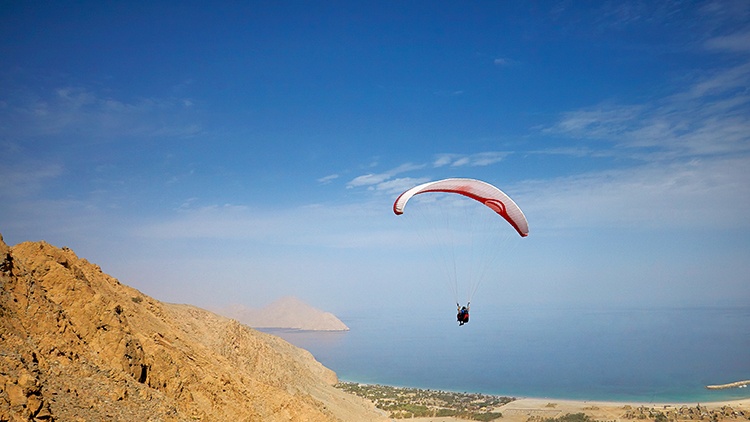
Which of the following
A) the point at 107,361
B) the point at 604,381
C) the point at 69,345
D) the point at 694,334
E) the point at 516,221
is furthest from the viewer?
the point at 694,334

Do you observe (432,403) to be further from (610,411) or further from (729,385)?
(729,385)

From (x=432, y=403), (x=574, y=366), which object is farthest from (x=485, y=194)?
(x=574, y=366)

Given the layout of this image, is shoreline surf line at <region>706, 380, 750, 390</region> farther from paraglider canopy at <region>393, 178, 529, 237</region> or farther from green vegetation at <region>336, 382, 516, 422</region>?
paraglider canopy at <region>393, 178, 529, 237</region>

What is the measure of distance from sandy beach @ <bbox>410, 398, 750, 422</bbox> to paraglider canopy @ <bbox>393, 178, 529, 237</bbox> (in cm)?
3321

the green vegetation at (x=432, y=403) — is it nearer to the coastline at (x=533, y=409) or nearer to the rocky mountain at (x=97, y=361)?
the coastline at (x=533, y=409)

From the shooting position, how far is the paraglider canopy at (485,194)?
63.7 feet

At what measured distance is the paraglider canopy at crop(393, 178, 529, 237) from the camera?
63.7 feet

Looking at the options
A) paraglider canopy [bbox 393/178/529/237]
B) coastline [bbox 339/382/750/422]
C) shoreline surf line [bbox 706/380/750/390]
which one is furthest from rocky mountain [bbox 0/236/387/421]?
shoreline surf line [bbox 706/380/750/390]

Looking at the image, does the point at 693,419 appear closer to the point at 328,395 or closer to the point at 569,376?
the point at 328,395

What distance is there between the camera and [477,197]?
20.2 m

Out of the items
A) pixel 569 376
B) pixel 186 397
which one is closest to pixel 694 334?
pixel 569 376

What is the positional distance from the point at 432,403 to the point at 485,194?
4877 cm

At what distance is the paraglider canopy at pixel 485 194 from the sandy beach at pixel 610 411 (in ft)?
109

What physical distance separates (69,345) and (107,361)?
1.34 meters
